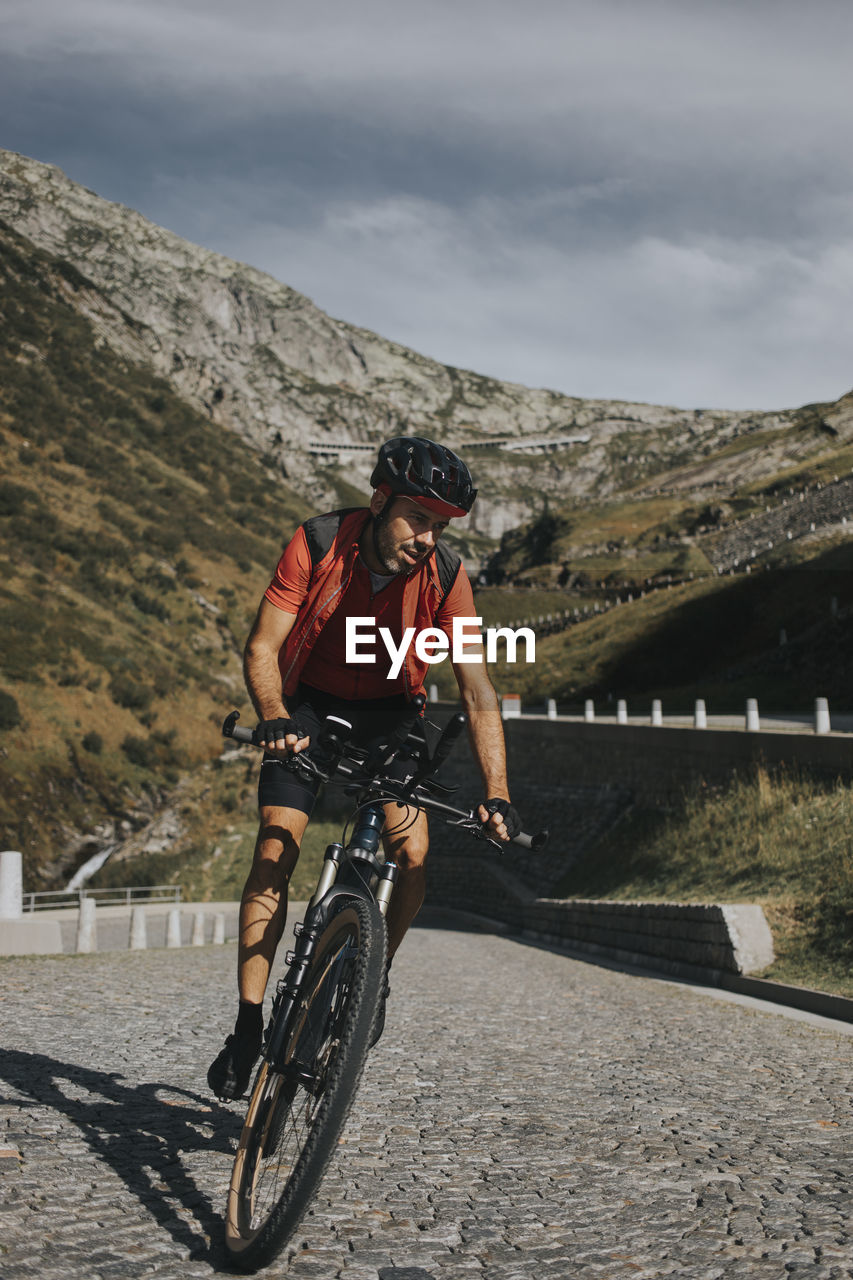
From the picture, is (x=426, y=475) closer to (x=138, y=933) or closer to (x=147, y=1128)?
(x=147, y=1128)

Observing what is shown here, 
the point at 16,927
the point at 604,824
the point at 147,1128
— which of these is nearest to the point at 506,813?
the point at 147,1128

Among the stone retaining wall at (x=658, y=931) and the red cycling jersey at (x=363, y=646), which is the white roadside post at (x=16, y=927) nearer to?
the stone retaining wall at (x=658, y=931)

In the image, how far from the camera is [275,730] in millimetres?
3365

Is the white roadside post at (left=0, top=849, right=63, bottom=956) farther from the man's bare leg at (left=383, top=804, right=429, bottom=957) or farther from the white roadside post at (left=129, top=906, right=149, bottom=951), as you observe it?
the man's bare leg at (left=383, top=804, right=429, bottom=957)

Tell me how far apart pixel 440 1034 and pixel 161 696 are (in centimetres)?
4803

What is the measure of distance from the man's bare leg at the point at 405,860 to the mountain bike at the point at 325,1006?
253mm

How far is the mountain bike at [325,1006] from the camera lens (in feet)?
9.74

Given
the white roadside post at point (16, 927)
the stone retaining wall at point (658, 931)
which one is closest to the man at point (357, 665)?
the stone retaining wall at point (658, 931)

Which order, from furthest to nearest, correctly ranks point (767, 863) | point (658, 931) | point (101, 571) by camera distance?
point (101, 571) < point (767, 863) < point (658, 931)

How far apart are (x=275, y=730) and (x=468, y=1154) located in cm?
225

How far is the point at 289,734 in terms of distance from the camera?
11.0 ft

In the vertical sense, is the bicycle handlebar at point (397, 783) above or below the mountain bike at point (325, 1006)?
above

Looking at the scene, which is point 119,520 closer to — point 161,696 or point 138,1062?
point 161,696

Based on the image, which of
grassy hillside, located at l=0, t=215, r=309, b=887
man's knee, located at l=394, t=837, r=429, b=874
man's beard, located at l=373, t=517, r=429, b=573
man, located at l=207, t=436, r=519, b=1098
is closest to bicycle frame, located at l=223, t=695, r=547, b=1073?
man, located at l=207, t=436, r=519, b=1098
